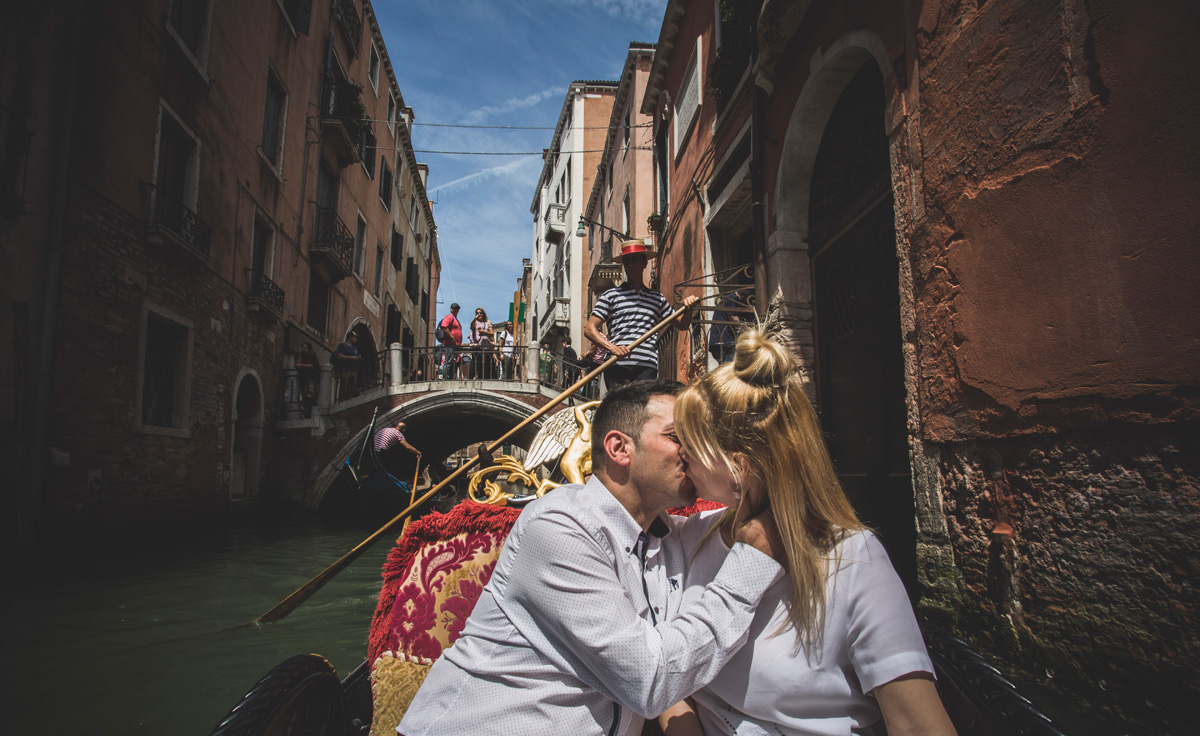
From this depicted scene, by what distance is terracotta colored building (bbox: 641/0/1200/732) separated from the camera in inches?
77.3

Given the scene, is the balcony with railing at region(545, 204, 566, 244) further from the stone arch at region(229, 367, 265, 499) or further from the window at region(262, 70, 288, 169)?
the stone arch at region(229, 367, 265, 499)

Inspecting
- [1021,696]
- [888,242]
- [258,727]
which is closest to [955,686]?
[1021,696]

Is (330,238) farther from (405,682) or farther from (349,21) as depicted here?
(405,682)

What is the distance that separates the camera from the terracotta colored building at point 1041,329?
1.96 metres

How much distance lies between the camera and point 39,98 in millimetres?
6098

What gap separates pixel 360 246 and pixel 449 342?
381 cm

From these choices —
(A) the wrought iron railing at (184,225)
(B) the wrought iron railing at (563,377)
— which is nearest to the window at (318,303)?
(A) the wrought iron railing at (184,225)

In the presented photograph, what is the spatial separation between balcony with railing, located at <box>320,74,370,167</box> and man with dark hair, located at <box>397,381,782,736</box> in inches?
534

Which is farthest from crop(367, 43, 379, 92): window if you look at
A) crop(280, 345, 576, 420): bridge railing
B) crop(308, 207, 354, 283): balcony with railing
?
crop(280, 345, 576, 420): bridge railing

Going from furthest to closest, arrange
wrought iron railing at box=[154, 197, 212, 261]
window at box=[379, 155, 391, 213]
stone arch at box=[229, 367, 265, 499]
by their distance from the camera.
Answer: window at box=[379, 155, 391, 213] → stone arch at box=[229, 367, 265, 499] → wrought iron railing at box=[154, 197, 212, 261]

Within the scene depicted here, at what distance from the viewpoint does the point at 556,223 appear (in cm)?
2452

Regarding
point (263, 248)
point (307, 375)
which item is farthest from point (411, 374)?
point (263, 248)

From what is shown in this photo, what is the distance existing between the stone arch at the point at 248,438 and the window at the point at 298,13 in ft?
20.5

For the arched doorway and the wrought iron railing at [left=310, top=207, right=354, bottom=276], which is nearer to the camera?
the arched doorway
